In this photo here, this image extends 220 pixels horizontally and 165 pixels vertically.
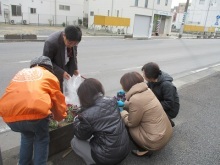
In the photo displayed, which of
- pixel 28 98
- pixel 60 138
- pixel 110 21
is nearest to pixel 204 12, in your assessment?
pixel 110 21

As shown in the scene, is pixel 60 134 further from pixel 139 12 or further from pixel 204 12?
pixel 204 12

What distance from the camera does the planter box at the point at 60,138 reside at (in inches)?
107

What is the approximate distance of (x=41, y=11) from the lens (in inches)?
1202

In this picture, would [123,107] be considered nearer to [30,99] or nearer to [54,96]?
[54,96]

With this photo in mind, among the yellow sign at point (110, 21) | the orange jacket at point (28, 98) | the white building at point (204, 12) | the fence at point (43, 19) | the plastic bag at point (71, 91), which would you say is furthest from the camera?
the white building at point (204, 12)

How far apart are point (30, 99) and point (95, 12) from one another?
3417 centimetres

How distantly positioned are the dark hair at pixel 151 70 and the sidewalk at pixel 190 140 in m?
1.06

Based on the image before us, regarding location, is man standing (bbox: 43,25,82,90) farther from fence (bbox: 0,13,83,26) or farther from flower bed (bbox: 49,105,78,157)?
fence (bbox: 0,13,83,26)

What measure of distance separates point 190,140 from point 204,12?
55332 millimetres

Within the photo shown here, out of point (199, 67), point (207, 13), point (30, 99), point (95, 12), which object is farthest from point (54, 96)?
point (207, 13)

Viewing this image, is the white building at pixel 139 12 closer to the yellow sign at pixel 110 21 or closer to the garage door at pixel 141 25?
the garage door at pixel 141 25

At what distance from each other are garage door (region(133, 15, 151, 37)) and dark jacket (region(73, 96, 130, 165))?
84.8 ft

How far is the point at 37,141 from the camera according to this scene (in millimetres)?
2293

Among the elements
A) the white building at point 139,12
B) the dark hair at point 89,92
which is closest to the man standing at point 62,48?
the dark hair at point 89,92
